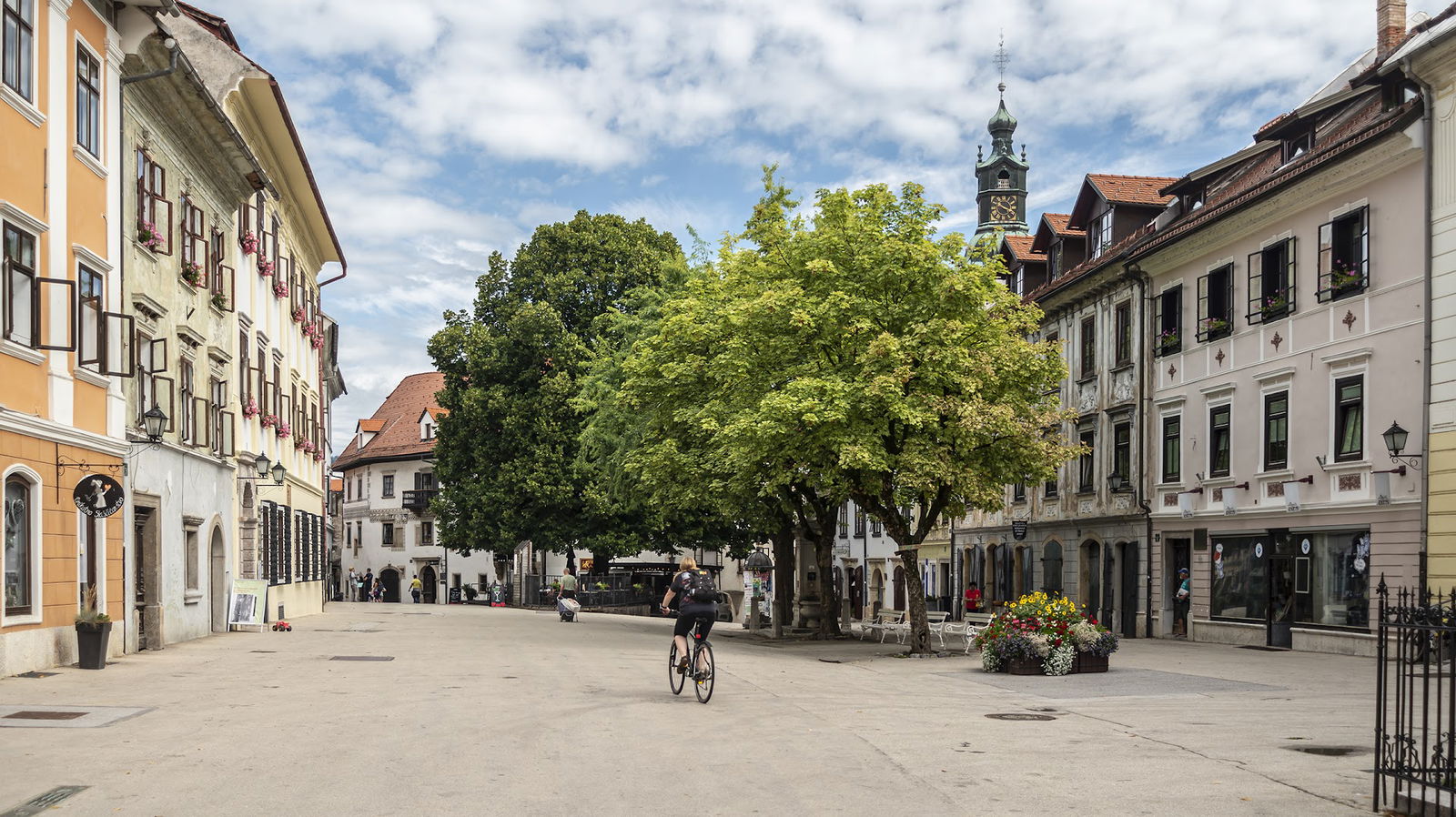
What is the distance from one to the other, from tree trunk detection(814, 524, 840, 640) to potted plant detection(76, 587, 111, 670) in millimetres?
18227

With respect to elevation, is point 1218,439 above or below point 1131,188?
below

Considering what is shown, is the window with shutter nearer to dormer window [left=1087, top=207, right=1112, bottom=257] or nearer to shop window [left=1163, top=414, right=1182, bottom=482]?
shop window [left=1163, top=414, right=1182, bottom=482]

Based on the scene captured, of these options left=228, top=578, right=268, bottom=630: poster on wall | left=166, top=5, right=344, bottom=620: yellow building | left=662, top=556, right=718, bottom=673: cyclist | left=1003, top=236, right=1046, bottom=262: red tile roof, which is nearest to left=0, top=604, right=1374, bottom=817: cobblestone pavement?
left=662, top=556, right=718, bottom=673: cyclist

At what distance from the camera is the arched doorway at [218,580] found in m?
30.6

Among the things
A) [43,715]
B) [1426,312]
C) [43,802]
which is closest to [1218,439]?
[1426,312]

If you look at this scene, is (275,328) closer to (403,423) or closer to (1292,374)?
(1292,374)

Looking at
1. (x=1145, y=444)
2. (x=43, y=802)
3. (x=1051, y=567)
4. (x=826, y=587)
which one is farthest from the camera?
(x=1051, y=567)

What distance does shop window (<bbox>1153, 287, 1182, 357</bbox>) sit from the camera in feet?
115

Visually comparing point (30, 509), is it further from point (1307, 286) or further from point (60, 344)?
point (1307, 286)

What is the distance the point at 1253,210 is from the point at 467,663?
1916 centimetres

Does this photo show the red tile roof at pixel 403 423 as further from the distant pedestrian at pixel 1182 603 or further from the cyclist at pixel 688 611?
the cyclist at pixel 688 611

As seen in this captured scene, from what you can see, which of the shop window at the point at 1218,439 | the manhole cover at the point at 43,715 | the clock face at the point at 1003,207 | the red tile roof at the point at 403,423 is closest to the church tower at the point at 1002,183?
the clock face at the point at 1003,207

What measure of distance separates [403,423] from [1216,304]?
68036mm

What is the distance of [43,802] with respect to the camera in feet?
29.8
